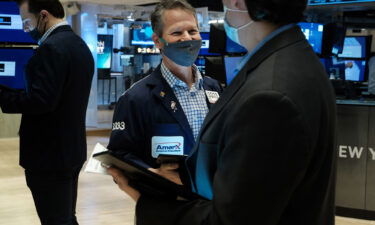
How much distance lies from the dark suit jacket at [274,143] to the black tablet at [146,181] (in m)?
0.07

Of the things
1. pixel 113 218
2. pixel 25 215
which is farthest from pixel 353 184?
pixel 25 215

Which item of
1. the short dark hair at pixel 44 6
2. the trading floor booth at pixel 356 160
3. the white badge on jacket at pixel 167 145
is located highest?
the short dark hair at pixel 44 6

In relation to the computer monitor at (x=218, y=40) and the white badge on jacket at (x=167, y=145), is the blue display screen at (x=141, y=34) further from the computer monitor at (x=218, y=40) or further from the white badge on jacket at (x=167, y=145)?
the white badge on jacket at (x=167, y=145)

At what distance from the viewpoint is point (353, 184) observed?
563cm

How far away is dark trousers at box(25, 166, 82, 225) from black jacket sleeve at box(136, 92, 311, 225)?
1.88 meters

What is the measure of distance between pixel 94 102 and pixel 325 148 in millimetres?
11494

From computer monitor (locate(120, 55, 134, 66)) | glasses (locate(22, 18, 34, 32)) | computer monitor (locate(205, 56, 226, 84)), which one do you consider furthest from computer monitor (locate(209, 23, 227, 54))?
computer monitor (locate(120, 55, 134, 66))

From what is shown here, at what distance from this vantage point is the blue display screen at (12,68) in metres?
3.22

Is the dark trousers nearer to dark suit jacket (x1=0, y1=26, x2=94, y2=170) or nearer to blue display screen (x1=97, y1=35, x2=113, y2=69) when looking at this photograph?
dark suit jacket (x1=0, y1=26, x2=94, y2=170)

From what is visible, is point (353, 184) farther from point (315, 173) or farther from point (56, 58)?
point (315, 173)

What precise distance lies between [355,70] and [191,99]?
781 centimetres

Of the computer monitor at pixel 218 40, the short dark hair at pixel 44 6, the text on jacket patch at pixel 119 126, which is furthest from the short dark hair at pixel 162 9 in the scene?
the computer monitor at pixel 218 40

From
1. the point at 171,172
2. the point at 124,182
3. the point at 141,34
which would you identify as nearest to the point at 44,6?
the point at 171,172

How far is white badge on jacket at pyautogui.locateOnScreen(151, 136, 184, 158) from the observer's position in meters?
2.16
